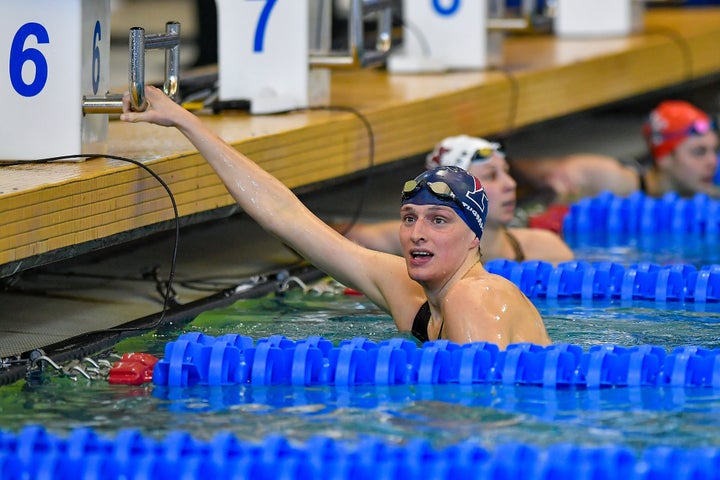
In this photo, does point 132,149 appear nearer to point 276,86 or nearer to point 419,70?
point 276,86

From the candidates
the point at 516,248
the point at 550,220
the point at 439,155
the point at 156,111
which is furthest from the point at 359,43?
the point at 156,111

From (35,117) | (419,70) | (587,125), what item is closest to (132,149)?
(35,117)

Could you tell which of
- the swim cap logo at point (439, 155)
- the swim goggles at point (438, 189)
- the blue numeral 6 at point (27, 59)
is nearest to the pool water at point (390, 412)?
the swim goggles at point (438, 189)

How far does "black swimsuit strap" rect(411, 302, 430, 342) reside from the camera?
13.7ft

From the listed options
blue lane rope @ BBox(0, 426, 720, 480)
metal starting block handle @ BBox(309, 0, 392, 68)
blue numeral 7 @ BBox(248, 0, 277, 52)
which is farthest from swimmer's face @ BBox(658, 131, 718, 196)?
blue lane rope @ BBox(0, 426, 720, 480)

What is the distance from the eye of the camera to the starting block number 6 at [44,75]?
15.0 feet

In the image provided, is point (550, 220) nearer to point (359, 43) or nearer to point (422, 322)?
point (359, 43)

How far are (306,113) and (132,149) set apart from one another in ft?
4.14

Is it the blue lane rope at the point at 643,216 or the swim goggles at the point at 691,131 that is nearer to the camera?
the blue lane rope at the point at 643,216

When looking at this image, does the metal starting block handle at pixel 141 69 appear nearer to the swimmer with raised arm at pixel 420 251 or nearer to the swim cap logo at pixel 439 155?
the swimmer with raised arm at pixel 420 251

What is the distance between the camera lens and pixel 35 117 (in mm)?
4609

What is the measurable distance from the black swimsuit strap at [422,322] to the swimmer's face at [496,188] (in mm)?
1461

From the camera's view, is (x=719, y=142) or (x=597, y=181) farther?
(x=719, y=142)

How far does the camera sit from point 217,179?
5.14 meters
